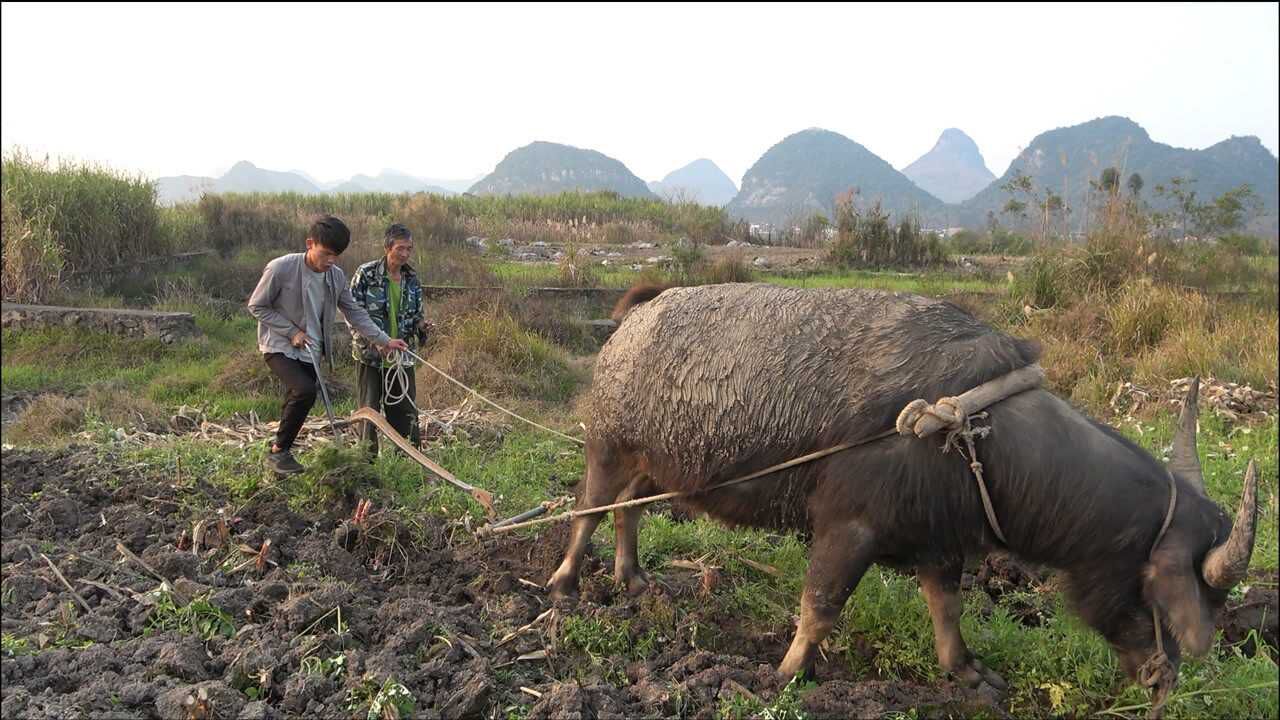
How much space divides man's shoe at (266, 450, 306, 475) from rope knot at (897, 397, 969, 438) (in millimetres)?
3683

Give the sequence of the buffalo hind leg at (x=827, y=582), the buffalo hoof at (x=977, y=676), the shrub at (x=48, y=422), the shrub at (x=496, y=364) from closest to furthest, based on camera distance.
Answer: the buffalo hind leg at (x=827, y=582) < the buffalo hoof at (x=977, y=676) < the shrub at (x=48, y=422) < the shrub at (x=496, y=364)

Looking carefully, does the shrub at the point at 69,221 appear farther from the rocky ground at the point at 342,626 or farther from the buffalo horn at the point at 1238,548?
the buffalo horn at the point at 1238,548

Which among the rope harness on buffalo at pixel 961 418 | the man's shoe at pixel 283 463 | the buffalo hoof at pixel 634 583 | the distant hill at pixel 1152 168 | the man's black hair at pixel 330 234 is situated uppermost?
the distant hill at pixel 1152 168

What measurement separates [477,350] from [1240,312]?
9068mm

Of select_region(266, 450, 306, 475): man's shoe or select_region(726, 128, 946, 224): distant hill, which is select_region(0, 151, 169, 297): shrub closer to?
select_region(266, 450, 306, 475): man's shoe

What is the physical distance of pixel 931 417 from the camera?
2.56m

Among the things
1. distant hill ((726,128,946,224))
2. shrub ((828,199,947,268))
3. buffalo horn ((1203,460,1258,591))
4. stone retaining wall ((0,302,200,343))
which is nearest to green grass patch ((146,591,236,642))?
buffalo horn ((1203,460,1258,591))

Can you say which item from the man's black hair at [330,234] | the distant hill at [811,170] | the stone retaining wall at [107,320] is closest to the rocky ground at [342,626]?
the man's black hair at [330,234]

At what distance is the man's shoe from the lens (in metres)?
4.69

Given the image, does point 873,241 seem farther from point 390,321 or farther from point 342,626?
point 342,626

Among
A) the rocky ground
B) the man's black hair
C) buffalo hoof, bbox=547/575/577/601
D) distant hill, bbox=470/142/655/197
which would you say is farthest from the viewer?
distant hill, bbox=470/142/655/197

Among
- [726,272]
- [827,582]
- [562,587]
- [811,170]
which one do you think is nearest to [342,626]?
[562,587]

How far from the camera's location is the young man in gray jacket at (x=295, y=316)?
456 cm

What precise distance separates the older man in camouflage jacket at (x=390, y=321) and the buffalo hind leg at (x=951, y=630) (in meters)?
3.48
